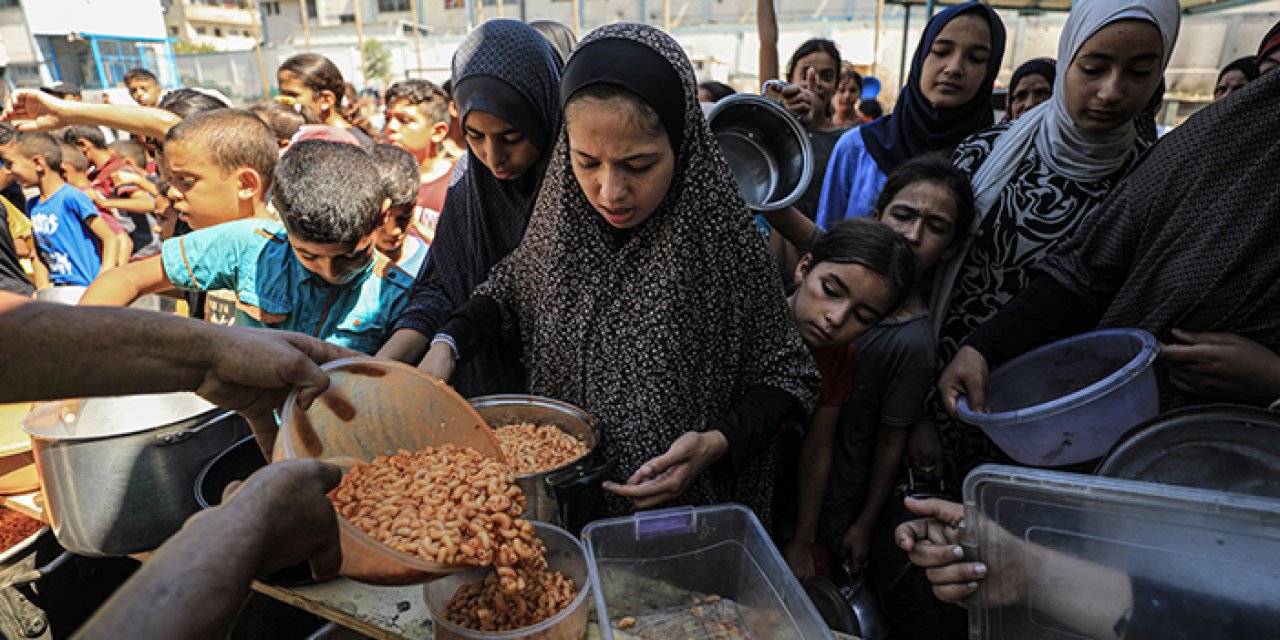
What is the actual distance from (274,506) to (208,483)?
99 cm

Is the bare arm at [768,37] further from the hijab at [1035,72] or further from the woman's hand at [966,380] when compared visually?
the woman's hand at [966,380]

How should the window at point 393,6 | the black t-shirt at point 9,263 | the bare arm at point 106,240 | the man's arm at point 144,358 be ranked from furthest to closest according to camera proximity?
the window at point 393,6 < the bare arm at point 106,240 < the black t-shirt at point 9,263 < the man's arm at point 144,358

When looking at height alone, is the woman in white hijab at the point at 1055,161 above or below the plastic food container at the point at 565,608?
above

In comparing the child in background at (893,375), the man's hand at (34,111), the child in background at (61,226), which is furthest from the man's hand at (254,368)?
the child in background at (61,226)

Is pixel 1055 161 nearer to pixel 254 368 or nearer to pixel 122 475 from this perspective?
pixel 254 368

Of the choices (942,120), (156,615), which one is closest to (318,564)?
(156,615)

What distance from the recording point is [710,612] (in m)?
1.49

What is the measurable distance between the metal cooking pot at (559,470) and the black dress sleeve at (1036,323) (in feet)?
4.30

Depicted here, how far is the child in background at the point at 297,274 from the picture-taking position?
2.11m

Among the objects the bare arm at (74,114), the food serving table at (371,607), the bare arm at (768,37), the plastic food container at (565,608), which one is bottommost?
the food serving table at (371,607)

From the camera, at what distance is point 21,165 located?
480 cm

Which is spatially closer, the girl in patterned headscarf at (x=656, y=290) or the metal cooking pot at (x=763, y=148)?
the girl in patterned headscarf at (x=656, y=290)

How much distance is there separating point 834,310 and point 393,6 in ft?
150

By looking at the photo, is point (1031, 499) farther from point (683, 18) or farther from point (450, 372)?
point (683, 18)
